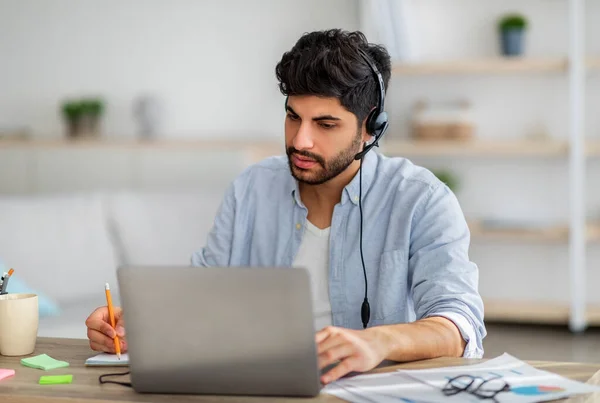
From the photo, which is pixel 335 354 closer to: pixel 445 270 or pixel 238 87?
pixel 445 270

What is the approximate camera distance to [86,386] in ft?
4.26

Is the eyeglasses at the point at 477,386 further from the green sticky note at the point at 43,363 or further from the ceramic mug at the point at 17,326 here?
the ceramic mug at the point at 17,326

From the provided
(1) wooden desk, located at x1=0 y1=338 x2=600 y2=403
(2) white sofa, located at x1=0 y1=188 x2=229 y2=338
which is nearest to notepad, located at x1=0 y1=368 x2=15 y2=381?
(1) wooden desk, located at x1=0 y1=338 x2=600 y2=403

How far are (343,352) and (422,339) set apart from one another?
0.20 meters

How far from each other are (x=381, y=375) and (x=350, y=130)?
68 centimetres

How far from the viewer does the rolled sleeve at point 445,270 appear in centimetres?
160

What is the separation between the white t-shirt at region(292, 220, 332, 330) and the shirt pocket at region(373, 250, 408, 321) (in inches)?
5.1

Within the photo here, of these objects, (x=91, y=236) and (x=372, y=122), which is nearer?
(x=372, y=122)

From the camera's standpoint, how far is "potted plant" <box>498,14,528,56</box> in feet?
14.6

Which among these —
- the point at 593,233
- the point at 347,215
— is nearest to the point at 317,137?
the point at 347,215

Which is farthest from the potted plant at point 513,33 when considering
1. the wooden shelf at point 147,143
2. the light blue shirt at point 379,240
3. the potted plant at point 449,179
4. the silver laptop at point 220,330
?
the silver laptop at point 220,330

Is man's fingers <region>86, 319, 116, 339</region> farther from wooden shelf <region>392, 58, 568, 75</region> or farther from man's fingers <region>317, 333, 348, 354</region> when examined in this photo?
wooden shelf <region>392, 58, 568, 75</region>

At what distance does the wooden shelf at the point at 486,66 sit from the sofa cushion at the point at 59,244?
1.83 m

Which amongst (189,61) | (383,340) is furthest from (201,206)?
(383,340)
